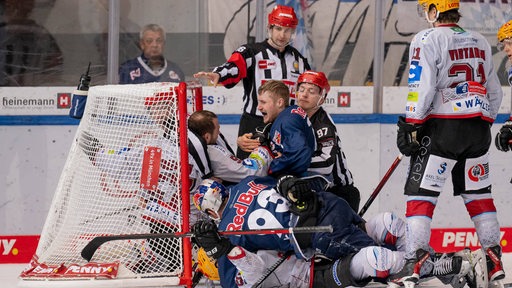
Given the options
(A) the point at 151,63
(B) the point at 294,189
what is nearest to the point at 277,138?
(B) the point at 294,189

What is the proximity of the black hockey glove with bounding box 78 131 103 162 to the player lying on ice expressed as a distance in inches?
17.9

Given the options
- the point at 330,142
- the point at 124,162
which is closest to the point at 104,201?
the point at 124,162

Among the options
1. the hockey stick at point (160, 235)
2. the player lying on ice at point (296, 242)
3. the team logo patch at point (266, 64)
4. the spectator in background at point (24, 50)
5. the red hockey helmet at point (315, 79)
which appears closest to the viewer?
the hockey stick at point (160, 235)

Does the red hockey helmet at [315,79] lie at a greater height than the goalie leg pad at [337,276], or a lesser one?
greater

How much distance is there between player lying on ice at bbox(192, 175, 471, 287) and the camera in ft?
15.7

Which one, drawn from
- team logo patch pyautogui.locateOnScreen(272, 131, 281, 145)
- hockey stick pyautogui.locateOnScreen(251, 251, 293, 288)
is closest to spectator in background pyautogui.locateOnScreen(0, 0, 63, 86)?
team logo patch pyautogui.locateOnScreen(272, 131, 281, 145)

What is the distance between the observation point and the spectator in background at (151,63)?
6.78 m

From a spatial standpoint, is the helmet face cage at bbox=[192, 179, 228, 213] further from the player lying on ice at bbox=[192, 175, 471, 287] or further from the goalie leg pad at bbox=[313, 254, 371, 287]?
the goalie leg pad at bbox=[313, 254, 371, 287]

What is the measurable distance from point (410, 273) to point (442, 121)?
2.20 ft

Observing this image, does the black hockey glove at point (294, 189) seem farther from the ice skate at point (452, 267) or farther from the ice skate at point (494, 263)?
the ice skate at point (494, 263)

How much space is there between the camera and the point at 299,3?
6781 mm

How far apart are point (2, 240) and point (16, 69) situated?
0.96 metres

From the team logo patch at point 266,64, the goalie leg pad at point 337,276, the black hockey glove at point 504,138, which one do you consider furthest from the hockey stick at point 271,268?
the team logo patch at point 266,64

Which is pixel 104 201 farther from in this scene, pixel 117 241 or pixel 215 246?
pixel 215 246
